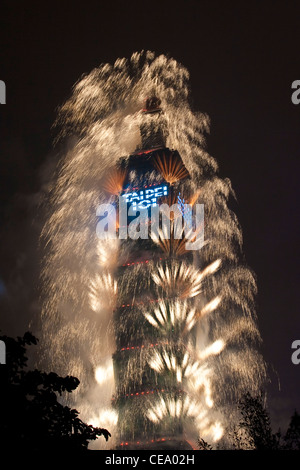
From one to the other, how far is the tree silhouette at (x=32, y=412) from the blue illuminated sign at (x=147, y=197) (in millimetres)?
114553

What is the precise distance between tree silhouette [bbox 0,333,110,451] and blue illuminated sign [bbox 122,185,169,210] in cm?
11455

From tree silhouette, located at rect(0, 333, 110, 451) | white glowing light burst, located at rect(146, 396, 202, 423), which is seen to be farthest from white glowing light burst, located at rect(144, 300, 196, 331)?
tree silhouette, located at rect(0, 333, 110, 451)

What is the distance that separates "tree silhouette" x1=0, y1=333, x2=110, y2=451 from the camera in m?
17.6

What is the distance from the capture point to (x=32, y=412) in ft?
58.9

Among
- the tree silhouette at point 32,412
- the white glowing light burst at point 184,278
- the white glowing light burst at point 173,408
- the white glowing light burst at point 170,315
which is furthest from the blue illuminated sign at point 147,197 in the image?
the tree silhouette at point 32,412

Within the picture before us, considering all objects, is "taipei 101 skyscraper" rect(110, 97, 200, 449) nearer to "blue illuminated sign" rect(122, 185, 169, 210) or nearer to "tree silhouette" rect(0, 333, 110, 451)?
"blue illuminated sign" rect(122, 185, 169, 210)

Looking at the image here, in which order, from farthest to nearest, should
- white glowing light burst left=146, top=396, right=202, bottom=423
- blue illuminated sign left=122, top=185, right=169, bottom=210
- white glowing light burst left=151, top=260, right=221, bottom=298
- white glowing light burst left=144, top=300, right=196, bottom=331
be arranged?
blue illuminated sign left=122, top=185, right=169, bottom=210
white glowing light burst left=146, top=396, right=202, bottom=423
white glowing light burst left=144, top=300, right=196, bottom=331
white glowing light burst left=151, top=260, right=221, bottom=298

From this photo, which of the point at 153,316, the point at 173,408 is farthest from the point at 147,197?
the point at 173,408

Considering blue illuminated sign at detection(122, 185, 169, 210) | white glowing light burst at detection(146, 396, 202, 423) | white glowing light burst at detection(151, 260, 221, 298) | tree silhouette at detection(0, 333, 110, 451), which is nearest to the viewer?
tree silhouette at detection(0, 333, 110, 451)

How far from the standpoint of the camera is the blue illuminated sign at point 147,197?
134250mm

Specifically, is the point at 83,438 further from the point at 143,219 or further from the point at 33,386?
the point at 143,219

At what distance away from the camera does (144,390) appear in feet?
376

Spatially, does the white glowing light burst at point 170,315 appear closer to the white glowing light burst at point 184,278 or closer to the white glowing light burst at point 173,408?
the white glowing light burst at point 184,278
